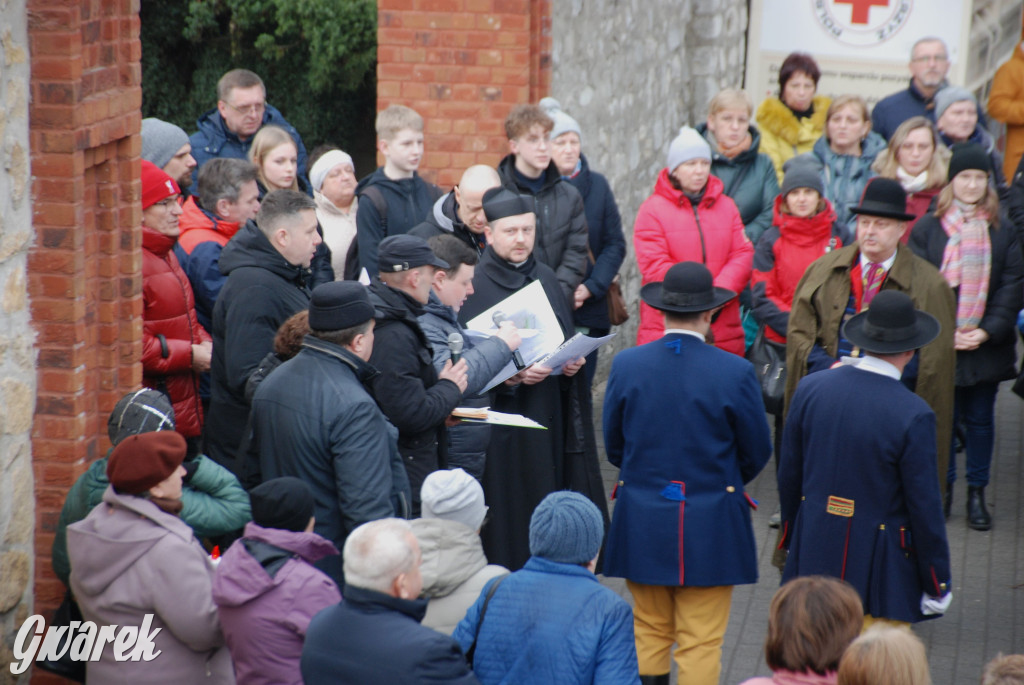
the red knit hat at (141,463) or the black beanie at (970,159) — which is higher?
the black beanie at (970,159)

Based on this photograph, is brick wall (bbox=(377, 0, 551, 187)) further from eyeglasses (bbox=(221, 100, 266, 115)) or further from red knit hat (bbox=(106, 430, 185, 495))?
red knit hat (bbox=(106, 430, 185, 495))

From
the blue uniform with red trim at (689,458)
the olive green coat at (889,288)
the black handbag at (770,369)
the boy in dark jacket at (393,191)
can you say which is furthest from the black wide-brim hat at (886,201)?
the boy in dark jacket at (393,191)

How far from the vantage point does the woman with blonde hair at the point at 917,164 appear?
690cm

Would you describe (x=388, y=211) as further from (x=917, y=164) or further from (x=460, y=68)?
(x=917, y=164)

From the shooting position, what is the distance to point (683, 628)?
4691 millimetres

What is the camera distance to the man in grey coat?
5.11m

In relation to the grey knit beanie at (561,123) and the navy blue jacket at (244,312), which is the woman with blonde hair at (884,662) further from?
the grey knit beanie at (561,123)

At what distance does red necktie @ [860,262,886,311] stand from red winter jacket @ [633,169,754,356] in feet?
4.54

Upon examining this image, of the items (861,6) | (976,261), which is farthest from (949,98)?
(861,6)

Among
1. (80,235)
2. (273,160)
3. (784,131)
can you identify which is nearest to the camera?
(80,235)

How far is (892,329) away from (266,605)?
2.41 m

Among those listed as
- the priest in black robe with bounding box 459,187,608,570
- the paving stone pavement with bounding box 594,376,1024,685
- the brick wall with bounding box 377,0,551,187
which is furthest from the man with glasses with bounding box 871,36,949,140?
the priest in black robe with bounding box 459,187,608,570

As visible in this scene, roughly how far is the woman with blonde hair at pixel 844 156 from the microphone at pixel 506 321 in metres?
3.00

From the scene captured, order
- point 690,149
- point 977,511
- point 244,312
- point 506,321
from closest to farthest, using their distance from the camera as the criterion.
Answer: point 244,312
point 506,321
point 977,511
point 690,149
